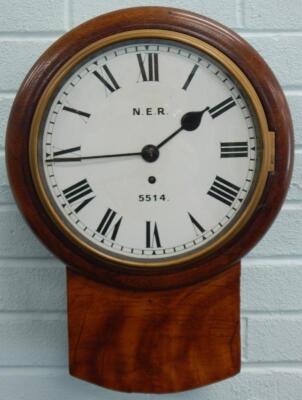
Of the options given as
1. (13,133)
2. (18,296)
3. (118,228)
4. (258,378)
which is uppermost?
(13,133)

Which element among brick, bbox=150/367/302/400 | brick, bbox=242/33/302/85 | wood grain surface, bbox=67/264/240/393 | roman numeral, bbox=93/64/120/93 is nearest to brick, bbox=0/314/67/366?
wood grain surface, bbox=67/264/240/393

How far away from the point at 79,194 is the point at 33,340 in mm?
260

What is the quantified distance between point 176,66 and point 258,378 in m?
0.44

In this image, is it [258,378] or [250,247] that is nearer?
[250,247]

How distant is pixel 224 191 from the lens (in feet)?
2.30

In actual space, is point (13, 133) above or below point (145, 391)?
above

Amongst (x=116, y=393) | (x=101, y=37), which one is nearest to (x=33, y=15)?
(x=101, y=37)

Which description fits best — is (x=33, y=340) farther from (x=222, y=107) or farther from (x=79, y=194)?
(x=222, y=107)

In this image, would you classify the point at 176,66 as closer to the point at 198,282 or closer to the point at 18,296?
the point at 198,282

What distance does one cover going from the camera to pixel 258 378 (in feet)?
2.80

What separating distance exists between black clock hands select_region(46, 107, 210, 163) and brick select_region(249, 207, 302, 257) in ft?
0.68

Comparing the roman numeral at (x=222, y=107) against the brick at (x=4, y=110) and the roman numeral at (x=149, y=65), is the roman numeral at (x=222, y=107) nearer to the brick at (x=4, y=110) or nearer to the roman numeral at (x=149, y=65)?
the roman numeral at (x=149, y=65)

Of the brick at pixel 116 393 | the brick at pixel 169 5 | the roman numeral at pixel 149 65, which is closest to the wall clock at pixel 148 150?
the roman numeral at pixel 149 65

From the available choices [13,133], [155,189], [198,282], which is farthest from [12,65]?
[198,282]
